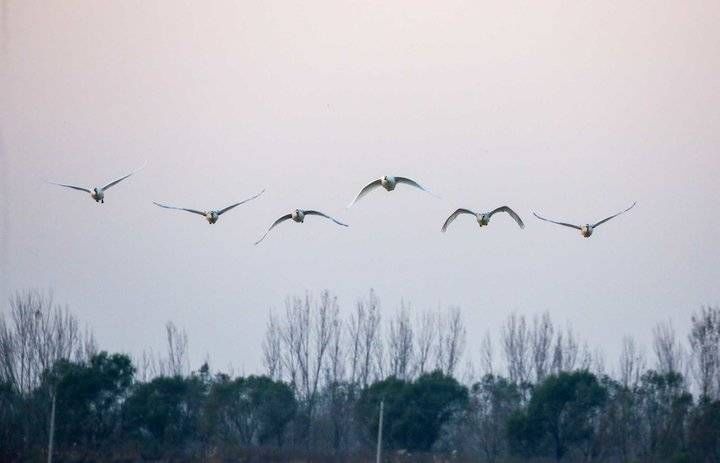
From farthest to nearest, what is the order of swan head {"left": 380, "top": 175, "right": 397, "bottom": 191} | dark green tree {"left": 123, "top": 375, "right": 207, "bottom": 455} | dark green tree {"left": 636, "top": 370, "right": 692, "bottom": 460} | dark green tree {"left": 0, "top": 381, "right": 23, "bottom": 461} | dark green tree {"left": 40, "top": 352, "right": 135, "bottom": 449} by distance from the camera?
1. dark green tree {"left": 123, "top": 375, "right": 207, "bottom": 455}
2. dark green tree {"left": 40, "top": 352, "right": 135, "bottom": 449}
3. dark green tree {"left": 636, "top": 370, "right": 692, "bottom": 460}
4. dark green tree {"left": 0, "top": 381, "right": 23, "bottom": 461}
5. swan head {"left": 380, "top": 175, "right": 397, "bottom": 191}

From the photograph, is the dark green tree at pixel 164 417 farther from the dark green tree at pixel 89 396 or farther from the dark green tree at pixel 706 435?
the dark green tree at pixel 706 435

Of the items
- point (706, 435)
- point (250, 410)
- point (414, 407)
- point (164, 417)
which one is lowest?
point (706, 435)

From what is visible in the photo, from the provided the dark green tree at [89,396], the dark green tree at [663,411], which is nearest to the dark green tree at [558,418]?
the dark green tree at [663,411]

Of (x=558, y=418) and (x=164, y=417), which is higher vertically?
(x=164, y=417)

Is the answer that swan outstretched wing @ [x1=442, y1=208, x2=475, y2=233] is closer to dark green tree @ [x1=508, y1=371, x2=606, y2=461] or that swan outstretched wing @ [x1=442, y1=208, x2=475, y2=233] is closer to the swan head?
the swan head

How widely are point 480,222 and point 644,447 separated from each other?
1925 cm

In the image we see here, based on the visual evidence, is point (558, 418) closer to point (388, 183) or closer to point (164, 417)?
point (164, 417)

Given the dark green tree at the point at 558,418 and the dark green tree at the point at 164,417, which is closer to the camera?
the dark green tree at the point at 558,418

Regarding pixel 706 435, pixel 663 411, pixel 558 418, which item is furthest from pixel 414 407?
pixel 706 435

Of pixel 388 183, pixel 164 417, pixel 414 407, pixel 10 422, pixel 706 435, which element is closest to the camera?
pixel 388 183

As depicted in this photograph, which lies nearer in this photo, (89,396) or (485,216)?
(485,216)

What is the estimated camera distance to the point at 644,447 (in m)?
42.9

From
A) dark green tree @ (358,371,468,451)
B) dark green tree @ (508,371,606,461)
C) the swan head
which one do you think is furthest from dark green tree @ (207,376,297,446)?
the swan head

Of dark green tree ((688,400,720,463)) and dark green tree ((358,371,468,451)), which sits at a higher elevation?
dark green tree ((358,371,468,451))
